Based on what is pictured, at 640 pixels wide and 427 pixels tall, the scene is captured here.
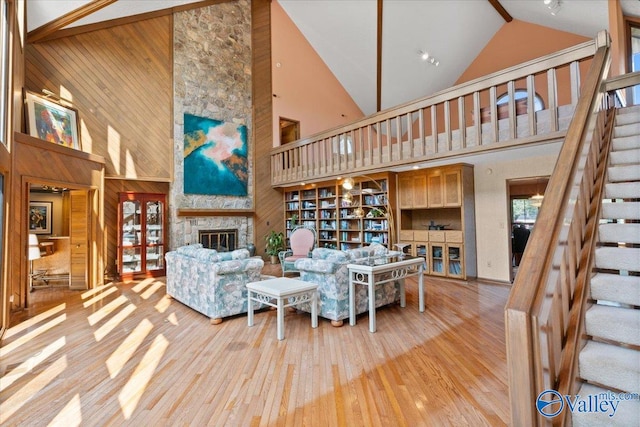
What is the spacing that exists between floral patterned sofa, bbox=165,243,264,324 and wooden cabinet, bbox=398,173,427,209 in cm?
379

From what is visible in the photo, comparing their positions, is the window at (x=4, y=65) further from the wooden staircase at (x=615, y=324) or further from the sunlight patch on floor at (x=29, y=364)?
the wooden staircase at (x=615, y=324)

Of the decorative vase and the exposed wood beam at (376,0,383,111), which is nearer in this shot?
the exposed wood beam at (376,0,383,111)

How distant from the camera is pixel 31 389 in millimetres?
2439

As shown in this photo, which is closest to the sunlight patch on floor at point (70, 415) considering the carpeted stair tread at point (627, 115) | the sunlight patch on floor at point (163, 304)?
the sunlight patch on floor at point (163, 304)

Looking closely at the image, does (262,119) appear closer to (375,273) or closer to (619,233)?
(375,273)

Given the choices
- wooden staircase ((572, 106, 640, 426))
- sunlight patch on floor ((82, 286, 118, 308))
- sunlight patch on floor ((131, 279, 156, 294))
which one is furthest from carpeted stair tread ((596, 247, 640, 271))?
sunlight patch on floor ((131, 279, 156, 294))

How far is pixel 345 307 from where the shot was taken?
383cm

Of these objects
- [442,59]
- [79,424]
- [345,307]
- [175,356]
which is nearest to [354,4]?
[442,59]

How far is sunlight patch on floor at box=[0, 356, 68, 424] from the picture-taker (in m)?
2.17

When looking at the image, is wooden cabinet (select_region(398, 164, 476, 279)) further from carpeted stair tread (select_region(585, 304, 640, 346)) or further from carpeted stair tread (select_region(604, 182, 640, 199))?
carpeted stair tread (select_region(585, 304, 640, 346))

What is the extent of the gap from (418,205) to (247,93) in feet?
17.6

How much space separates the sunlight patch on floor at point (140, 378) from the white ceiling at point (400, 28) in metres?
5.97

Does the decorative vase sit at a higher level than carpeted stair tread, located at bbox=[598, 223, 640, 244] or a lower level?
lower

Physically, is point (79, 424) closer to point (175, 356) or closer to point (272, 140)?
point (175, 356)
